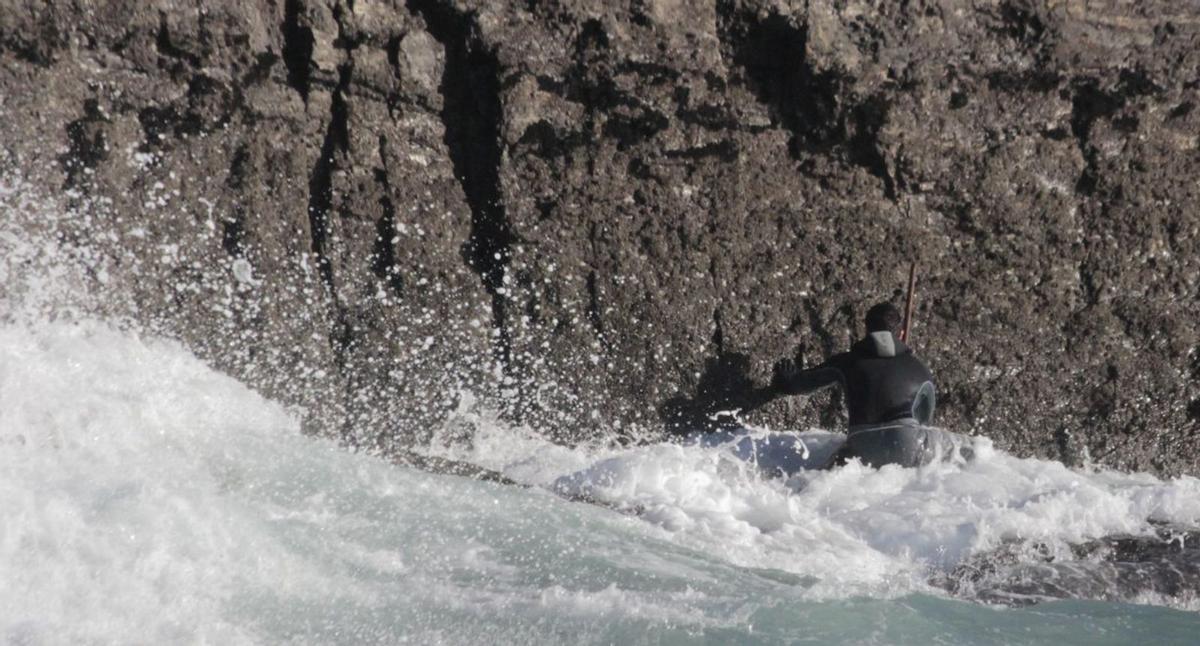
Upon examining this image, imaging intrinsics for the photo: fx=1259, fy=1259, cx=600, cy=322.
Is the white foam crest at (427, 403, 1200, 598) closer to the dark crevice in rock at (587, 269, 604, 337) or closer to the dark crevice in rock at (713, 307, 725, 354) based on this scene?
the dark crevice in rock at (713, 307, 725, 354)

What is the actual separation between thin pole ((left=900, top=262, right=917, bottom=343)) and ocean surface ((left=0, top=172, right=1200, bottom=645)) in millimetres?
794

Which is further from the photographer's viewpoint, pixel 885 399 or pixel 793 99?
pixel 793 99

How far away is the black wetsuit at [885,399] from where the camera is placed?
6039 millimetres

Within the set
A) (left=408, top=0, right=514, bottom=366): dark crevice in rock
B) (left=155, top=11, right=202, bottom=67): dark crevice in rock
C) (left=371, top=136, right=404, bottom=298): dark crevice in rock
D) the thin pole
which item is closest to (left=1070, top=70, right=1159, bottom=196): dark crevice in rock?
the thin pole

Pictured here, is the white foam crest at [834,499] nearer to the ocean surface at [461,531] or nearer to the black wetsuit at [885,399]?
the ocean surface at [461,531]

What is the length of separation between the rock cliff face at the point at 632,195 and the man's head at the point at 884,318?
0.37 m

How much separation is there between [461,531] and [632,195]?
2.27 metres

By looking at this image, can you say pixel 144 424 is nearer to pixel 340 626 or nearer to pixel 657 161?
pixel 340 626

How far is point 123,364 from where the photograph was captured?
5.69m

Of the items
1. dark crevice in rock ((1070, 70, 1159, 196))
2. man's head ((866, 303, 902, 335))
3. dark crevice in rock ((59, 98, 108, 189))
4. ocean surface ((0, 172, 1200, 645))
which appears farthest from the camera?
dark crevice in rock ((1070, 70, 1159, 196))

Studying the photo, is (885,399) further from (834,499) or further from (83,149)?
(83,149)

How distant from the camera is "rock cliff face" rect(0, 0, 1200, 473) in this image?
604 cm

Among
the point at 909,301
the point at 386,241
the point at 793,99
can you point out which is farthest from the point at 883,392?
the point at 386,241

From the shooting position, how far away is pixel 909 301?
647 centimetres
